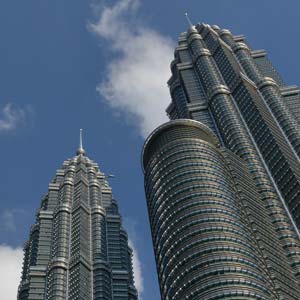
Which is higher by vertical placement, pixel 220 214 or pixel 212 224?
pixel 220 214

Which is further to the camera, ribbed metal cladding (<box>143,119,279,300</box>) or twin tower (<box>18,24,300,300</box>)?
twin tower (<box>18,24,300,300</box>)

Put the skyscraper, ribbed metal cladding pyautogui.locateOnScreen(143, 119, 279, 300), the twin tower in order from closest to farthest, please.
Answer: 1. ribbed metal cladding pyautogui.locateOnScreen(143, 119, 279, 300)
2. the skyscraper
3. the twin tower

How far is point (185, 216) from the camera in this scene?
5704 inches

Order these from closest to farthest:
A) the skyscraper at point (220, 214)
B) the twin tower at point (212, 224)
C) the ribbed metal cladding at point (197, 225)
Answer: the ribbed metal cladding at point (197, 225) → the skyscraper at point (220, 214) → the twin tower at point (212, 224)

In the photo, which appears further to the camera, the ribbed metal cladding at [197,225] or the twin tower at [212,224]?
the twin tower at [212,224]

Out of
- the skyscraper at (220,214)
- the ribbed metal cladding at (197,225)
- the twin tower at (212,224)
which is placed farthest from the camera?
the twin tower at (212,224)

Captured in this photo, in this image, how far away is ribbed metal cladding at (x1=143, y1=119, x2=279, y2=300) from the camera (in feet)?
421

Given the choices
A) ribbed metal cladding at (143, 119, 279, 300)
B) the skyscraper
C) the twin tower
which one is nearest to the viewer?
ribbed metal cladding at (143, 119, 279, 300)

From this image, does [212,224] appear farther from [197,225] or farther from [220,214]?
[220,214]

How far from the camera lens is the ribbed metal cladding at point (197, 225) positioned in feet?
421

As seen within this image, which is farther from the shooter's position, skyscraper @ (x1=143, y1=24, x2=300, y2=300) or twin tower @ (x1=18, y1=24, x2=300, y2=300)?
twin tower @ (x1=18, y1=24, x2=300, y2=300)

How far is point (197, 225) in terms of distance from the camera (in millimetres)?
140875

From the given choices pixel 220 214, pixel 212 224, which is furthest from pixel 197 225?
pixel 220 214

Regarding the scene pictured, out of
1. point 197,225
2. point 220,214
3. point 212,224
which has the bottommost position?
point 212,224
